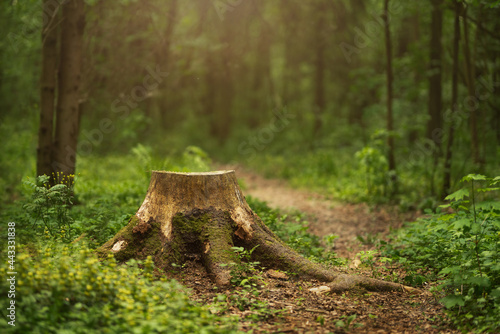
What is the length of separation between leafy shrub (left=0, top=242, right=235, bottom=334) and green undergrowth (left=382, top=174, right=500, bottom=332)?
92.1 inches

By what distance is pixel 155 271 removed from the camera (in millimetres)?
4531

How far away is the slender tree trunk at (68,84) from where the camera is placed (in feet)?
23.9

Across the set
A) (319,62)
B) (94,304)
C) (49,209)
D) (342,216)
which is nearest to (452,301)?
(94,304)

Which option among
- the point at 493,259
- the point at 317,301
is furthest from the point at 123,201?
the point at 493,259

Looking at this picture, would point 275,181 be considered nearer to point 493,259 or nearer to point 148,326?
point 493,259

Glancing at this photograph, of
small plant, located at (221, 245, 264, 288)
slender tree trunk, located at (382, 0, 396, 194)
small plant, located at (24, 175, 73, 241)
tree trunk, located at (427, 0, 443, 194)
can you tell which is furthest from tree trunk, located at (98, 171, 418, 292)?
tree trunk, located at (427, 0, 443, 194)

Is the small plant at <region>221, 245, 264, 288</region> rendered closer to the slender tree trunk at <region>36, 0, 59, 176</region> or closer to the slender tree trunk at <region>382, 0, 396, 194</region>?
the slender tree trunk at <region>36, 0, 59, 176</region>

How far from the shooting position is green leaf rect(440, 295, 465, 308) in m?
4.03

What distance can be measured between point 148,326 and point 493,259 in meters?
3.58

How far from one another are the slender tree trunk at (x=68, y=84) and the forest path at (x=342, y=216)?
4358 millimetres

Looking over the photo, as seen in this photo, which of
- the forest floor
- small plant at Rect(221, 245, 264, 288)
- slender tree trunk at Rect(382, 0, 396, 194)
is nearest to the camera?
the forest floor

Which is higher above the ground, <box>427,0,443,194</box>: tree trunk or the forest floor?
<box>427,0,443,194</box>: tree trunk

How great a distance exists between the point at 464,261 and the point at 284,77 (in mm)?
24570

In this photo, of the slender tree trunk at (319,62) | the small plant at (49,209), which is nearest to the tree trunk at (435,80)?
the slender tree trunk at (319,62)
